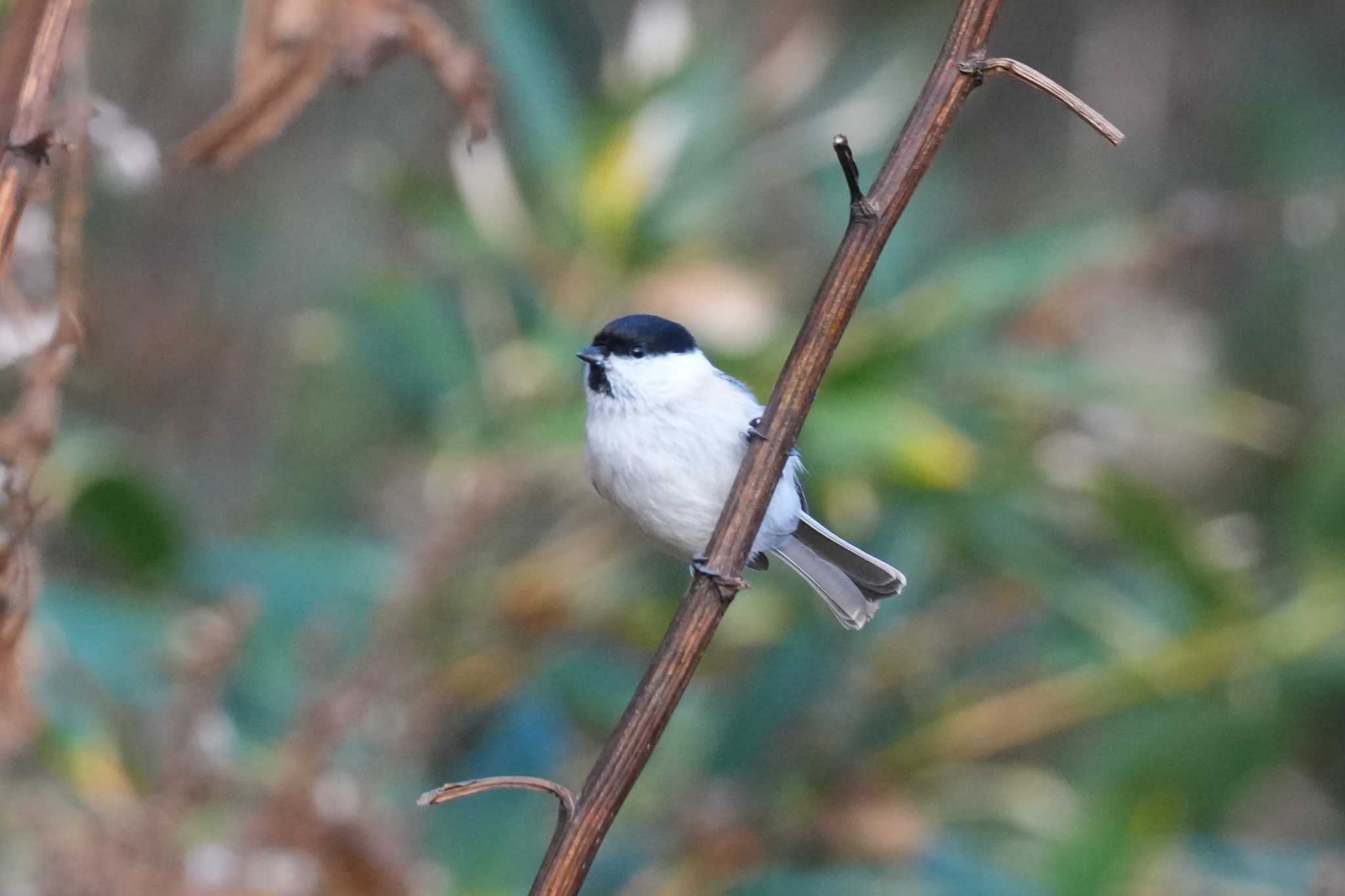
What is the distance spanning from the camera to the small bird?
1766mm

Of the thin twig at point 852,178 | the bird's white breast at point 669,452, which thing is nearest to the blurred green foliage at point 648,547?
the bird's white breast at point 669,452

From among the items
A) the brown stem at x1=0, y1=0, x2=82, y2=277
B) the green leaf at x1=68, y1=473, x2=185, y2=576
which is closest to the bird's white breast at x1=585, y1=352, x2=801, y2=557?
the brown stem at x1=0, y1=0, x2=82, y2=277

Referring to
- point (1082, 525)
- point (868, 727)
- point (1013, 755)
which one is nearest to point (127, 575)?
point (868, 727)

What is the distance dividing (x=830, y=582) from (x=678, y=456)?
25cm

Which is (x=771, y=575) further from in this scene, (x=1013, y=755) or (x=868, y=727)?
(x=1013, y=755)

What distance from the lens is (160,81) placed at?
13.8ft

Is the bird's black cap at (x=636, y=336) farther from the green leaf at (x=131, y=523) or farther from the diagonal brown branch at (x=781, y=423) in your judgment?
the green leaf at (x=131, y=523)

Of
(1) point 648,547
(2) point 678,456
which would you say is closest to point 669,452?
(2) point 678,456

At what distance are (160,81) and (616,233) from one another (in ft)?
5.71

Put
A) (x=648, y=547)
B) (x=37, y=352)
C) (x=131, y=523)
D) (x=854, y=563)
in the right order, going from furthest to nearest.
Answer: (x=648, y=547) → (x=131, y=523) → (x=854, y=563) → (x=37, y=352)

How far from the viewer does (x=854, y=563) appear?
1784mm

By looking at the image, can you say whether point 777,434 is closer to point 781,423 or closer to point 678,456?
point 781,423

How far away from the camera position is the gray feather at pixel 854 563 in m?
1.70

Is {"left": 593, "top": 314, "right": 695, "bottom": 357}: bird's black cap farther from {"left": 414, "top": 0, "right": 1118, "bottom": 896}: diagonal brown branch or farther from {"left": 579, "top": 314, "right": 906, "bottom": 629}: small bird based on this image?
{"left": 414, "top": 0, "right": 1118, "bottom": 896}: diagonal brown branch
